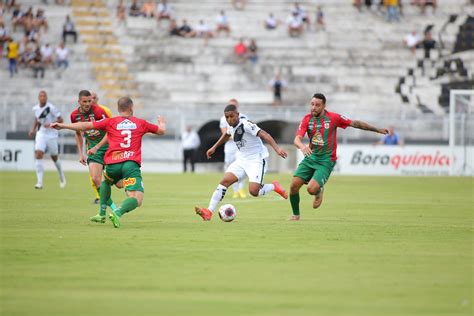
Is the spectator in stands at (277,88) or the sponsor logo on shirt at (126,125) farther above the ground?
the sponsor logo on shirt at (126,125)

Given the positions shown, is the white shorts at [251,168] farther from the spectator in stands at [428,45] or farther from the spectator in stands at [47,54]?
the spectator in stands at [47,54]

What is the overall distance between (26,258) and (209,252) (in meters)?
2.05

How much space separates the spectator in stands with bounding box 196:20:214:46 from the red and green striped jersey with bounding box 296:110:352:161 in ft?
105

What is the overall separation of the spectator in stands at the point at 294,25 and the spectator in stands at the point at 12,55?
41.2 ft

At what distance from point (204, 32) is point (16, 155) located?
1170 centimetres

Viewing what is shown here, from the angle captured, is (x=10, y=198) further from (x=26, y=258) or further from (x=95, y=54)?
(x=95, y=54)

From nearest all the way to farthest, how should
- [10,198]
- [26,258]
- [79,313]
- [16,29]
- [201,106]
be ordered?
[79,313], [26,258], [10,198], [201,106], [16,29]

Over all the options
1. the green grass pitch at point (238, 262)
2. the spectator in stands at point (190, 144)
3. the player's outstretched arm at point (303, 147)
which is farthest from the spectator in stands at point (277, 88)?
the player's outstretched arm at point (303, 147)

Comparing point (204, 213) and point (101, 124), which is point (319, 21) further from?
point (101, 124)

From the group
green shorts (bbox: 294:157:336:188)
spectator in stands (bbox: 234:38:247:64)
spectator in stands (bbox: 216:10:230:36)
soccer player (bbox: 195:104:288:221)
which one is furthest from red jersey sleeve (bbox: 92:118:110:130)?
spectator in stands (bbox: 216:10:230:36)

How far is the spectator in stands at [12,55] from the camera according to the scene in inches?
1891

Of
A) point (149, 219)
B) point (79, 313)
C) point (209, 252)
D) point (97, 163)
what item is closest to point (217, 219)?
point (149, 219)

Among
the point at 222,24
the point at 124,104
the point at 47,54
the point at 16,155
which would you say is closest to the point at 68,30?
the point at 47,54

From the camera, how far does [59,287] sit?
30.3 ft
